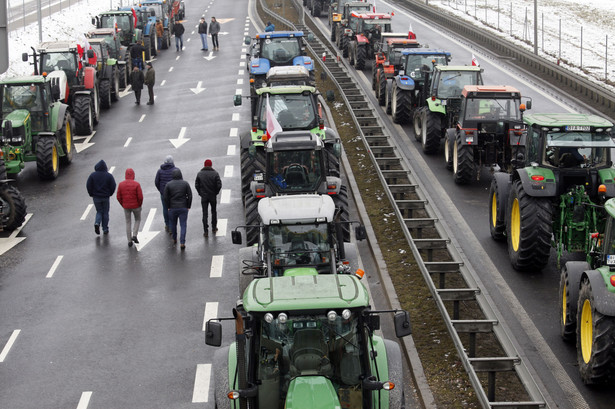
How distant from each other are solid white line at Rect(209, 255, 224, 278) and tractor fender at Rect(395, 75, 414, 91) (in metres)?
13.4

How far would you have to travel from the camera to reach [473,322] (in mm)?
13555

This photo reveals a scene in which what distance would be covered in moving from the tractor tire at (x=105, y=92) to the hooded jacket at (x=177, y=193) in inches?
631

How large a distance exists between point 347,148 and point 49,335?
14.2 meters

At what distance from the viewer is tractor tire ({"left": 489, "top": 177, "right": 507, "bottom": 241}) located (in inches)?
752

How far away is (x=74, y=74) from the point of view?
102 feet

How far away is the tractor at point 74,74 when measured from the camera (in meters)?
30.5

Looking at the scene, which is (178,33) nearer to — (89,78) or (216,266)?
(89,78)

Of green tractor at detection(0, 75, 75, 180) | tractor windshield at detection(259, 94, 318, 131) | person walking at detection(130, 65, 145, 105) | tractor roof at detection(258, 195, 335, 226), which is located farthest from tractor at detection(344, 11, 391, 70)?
tractor roof at detection(258, 195, 335, 226)

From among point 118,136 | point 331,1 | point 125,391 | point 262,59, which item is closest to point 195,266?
point 125,391

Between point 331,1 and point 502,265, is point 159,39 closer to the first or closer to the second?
point 331,1

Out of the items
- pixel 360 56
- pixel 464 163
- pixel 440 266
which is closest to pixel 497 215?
pixel 440 266

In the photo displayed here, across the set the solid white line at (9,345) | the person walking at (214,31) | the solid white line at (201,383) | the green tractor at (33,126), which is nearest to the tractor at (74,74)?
the green tractor at (33,126)

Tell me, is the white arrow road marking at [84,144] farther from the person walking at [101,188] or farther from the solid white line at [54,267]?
the solid white line at [54,267]

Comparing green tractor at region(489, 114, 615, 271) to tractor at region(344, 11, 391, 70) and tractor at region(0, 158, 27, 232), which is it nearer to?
tractor at region(0, 158, 27, 232)
